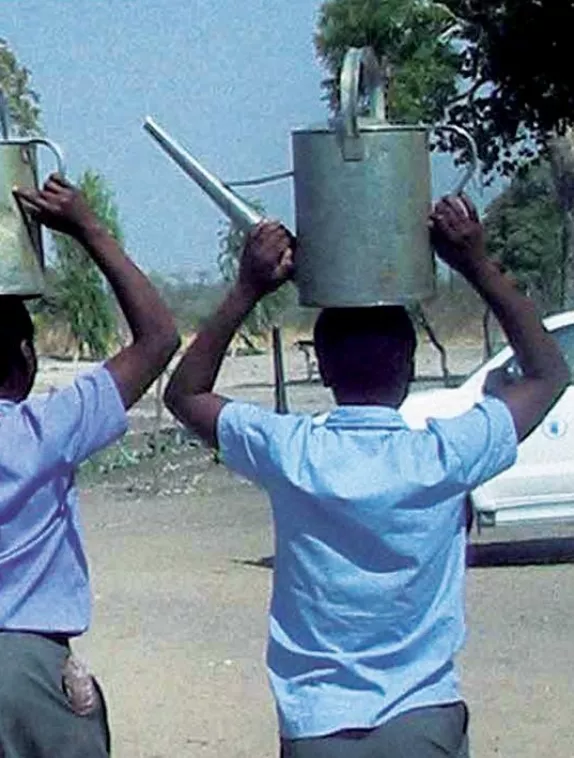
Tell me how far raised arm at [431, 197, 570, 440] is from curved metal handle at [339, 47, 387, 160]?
207mm

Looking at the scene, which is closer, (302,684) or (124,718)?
(302,684)

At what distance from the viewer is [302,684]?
414cm

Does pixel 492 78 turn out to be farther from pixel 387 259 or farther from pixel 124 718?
pixel 387 259

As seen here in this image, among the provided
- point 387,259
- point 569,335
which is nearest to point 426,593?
point 387,259

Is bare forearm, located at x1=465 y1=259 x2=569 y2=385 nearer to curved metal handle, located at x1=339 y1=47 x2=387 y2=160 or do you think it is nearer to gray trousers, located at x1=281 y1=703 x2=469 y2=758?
curved metal handle, located at x1=339 y1=47 x2=387 y2=160

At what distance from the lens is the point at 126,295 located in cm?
452

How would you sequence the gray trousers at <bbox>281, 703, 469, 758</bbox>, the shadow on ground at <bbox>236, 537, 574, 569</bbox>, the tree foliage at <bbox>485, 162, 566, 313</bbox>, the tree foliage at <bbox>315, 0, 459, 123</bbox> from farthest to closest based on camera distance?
the tree foliage at <bbox>485, 162, 566, 313</bbox> → the tree foliage at <bbox>315, 0, 459, 123</bbox> → the shadow on ground at <bbox>236, 537, 574, 569</bbox> → the gray trousers at <bbox>281, 703, 469, 758</bbox>

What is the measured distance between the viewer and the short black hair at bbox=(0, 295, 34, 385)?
4.50m

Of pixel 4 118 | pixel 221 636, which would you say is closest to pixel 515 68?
pixel 221 636

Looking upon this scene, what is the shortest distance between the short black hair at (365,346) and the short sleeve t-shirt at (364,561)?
6cm

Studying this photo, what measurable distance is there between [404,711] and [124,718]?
575 cm

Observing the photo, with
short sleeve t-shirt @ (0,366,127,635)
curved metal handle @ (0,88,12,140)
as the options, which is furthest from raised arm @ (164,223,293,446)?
curved metal handle @ (0,88,12,140)

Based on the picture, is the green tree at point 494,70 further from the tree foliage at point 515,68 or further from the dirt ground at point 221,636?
the dirt ground at point 221,636

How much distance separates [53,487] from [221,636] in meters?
7.49
